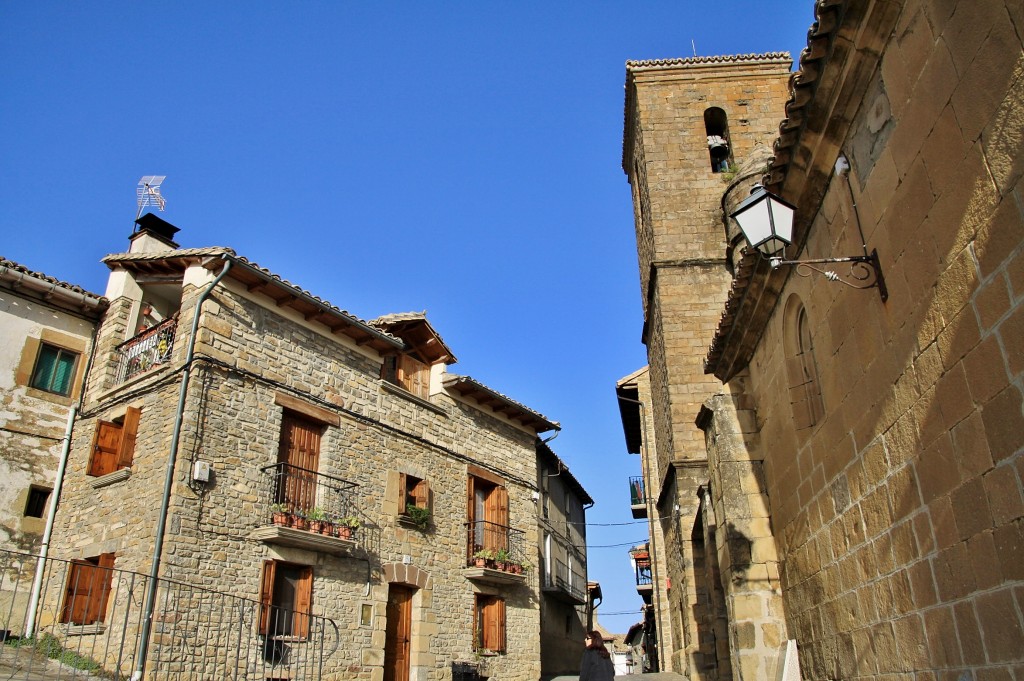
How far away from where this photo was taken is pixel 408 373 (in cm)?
1631

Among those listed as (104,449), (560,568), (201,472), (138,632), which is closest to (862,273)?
(201,472)

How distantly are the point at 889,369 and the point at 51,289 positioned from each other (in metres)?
13.5

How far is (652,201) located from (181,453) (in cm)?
1222

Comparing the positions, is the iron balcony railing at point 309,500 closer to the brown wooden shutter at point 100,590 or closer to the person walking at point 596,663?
the brown wooden shutter at point 100,590

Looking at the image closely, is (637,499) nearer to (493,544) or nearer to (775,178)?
(493,544)

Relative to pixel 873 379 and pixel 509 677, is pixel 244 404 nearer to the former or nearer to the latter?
pixel 509 677

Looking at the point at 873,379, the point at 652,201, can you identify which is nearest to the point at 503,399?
the point at 652,201

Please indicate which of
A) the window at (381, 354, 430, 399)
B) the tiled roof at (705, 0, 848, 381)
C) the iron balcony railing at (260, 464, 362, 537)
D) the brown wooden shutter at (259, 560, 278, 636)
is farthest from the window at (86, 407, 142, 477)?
the tiled roof at (705, 0, 848, 381)

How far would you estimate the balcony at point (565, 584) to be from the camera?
20141 mm

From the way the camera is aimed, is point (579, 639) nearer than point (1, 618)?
No

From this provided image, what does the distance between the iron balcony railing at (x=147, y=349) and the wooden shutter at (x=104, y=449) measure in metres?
1.09

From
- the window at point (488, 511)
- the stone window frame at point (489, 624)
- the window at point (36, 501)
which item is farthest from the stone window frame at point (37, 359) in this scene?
the stone window frame at point (489, 624)

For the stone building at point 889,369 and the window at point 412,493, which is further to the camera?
Answer: the window at point 412,493

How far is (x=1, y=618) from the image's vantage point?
11062mm
